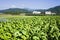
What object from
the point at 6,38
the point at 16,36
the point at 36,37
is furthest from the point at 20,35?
the point at 36,37

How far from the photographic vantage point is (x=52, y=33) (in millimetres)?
10773

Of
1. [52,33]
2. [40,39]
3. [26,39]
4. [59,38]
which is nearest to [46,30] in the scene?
[52,33]

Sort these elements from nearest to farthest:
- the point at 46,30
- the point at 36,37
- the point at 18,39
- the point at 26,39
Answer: the point at 36,37 → the point at 18,39 → the point at 26,39 → the point at 46,30

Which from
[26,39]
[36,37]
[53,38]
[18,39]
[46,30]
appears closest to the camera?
[36,37]

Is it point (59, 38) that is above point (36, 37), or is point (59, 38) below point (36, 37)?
below

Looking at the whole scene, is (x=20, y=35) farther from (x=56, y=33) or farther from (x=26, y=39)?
(x=56, y=33)

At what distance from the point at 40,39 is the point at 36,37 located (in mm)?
432

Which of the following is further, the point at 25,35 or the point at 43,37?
the point at 25,35

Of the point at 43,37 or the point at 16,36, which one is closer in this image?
the point at 43,37

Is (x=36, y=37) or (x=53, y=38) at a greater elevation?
(x=36, y=37)

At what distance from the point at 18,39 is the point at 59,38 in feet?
9.25

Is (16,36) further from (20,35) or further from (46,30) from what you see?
(46,30)

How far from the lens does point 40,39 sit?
8.43 m

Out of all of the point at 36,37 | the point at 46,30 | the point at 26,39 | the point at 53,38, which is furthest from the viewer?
the point at 46,30
